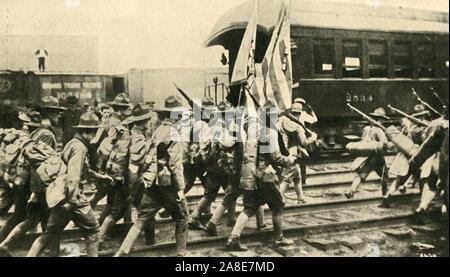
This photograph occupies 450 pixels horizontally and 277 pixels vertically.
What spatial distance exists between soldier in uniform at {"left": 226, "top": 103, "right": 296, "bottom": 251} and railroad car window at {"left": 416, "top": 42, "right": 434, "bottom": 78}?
489 cm

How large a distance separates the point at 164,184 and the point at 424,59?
22.7ft

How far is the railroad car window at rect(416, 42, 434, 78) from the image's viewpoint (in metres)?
9.30

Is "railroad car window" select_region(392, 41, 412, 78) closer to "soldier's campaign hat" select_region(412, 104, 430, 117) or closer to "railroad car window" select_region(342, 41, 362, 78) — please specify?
"railroad car window" select_region(342, 41, 362, 78)

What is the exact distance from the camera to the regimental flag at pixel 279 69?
7.75 metres

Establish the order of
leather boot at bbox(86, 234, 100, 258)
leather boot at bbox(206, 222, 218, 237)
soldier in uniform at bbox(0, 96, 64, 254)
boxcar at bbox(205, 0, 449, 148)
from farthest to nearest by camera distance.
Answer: boxcar at bbox(205, 0, 449, 148), leather boot at bbox(206, 222, 218, 237), soldier in uniform at bbox(0, 96, 64, 254), leather boot at bbox(86, 234, 100, 258)

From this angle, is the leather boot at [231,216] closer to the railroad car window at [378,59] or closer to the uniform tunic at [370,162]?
the uniform tunic at [370,162]

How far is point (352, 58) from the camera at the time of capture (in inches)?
392

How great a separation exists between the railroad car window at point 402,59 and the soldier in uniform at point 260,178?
5.22 m

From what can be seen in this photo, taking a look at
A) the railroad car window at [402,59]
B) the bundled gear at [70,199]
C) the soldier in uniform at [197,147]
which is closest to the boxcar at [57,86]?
the soldier in uniform at [197,147]

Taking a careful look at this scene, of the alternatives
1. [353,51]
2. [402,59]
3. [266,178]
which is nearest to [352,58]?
[353,51]

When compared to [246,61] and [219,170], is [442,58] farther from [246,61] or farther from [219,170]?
[219,170]

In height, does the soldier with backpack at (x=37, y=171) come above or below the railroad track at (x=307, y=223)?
above

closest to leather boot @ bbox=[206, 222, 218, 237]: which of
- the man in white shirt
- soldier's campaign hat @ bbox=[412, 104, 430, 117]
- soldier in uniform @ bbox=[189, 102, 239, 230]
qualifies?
soldier in uniform @ bbox=[189, 102, 239, 230]
